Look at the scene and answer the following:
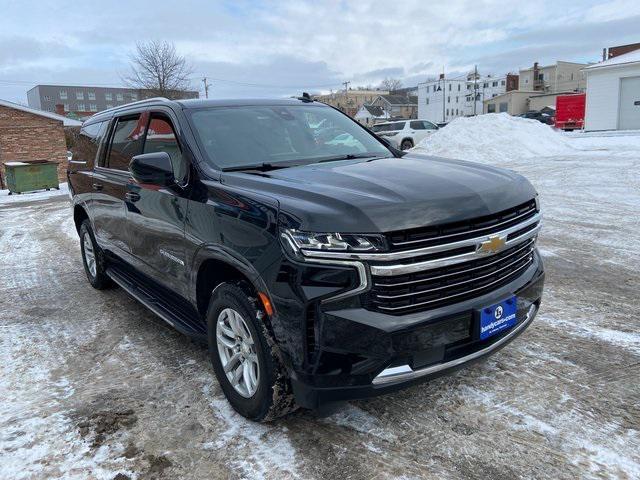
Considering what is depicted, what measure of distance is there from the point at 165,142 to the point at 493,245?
2476mm

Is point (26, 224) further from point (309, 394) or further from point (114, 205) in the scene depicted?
point (309, 394)

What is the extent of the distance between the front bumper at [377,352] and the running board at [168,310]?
114 cm

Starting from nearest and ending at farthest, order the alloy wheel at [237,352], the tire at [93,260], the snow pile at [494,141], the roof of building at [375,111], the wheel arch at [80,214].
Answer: the alloy wheel at [237,352]
the tire at [93,260]
the wheel arch at [80,214]
the snow pile at [494,141]
the roof of building at [375,111]

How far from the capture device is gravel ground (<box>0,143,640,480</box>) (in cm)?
261

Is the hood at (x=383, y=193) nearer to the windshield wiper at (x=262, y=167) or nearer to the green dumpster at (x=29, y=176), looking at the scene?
the windshield wiper at (x=262, y=167)

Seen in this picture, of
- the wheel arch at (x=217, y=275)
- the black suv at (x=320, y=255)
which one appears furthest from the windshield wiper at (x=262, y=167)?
the wheel arch at (x=217, y=275)

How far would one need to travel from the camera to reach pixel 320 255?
7.91ft

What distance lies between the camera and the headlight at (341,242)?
240cm

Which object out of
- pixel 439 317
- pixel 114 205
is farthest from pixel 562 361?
pixel 114 205

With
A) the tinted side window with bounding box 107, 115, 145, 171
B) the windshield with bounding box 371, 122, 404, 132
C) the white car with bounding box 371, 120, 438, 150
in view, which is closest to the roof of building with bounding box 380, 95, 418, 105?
the windshield with bounding box 371, 122, 404, 132

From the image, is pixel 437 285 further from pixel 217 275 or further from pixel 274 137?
pixel 274 137

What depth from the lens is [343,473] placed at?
2.54m

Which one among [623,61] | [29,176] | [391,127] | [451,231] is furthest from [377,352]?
[623,61]

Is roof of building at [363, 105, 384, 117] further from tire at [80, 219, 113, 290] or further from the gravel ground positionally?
the gravel ground
